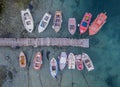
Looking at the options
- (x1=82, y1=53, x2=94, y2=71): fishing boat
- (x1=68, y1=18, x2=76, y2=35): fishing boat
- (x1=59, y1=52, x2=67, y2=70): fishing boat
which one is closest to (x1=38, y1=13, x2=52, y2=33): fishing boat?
(x1=68, y1=18, x2=76, y2=35): fishing boat

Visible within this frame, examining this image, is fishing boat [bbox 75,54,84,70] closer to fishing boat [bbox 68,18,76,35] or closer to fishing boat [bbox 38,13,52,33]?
fishing boat [bbox 68,18,76,35]

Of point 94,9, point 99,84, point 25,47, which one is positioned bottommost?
point 99,84

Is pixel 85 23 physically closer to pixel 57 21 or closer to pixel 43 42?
pixel 57 21

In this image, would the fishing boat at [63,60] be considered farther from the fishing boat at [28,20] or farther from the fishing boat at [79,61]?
the fishing boat at [28,20]

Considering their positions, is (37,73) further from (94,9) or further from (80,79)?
(94,9)

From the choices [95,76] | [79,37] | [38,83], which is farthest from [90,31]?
[38,83]

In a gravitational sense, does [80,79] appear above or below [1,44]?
below
